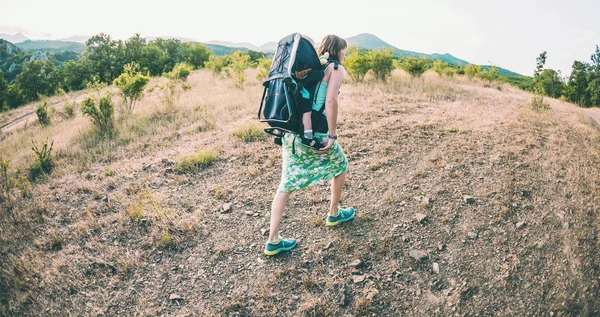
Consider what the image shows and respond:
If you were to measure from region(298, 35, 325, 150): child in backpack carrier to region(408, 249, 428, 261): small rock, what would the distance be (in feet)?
5.07

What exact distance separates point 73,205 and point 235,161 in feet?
8.22

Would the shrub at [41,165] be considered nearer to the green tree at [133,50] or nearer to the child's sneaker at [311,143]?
the child's sneaker at [311,143]

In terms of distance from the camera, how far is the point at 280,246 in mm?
3029

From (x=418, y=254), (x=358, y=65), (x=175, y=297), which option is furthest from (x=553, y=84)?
(x=175, y=297)

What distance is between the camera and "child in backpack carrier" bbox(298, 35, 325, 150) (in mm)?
2295

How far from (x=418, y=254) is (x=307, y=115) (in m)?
1.87

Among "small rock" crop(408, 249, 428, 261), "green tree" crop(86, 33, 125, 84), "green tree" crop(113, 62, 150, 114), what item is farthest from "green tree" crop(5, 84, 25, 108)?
"small rock" crop(408, 249, 428, 261)

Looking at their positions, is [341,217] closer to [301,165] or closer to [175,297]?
[301,165]

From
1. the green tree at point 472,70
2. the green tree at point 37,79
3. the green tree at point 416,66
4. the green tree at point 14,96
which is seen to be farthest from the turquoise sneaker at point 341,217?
the green tree at point 14,96

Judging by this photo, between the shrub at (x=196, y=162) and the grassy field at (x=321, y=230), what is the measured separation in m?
0.03

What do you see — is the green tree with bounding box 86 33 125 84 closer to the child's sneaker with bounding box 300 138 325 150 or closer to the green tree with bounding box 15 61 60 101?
the green tree with bounding box 15 61 60 101

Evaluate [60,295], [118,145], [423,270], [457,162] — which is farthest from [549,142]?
[118,145]

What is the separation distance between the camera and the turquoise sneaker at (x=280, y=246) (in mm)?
2980

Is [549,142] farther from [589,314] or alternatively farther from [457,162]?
[589,314]
